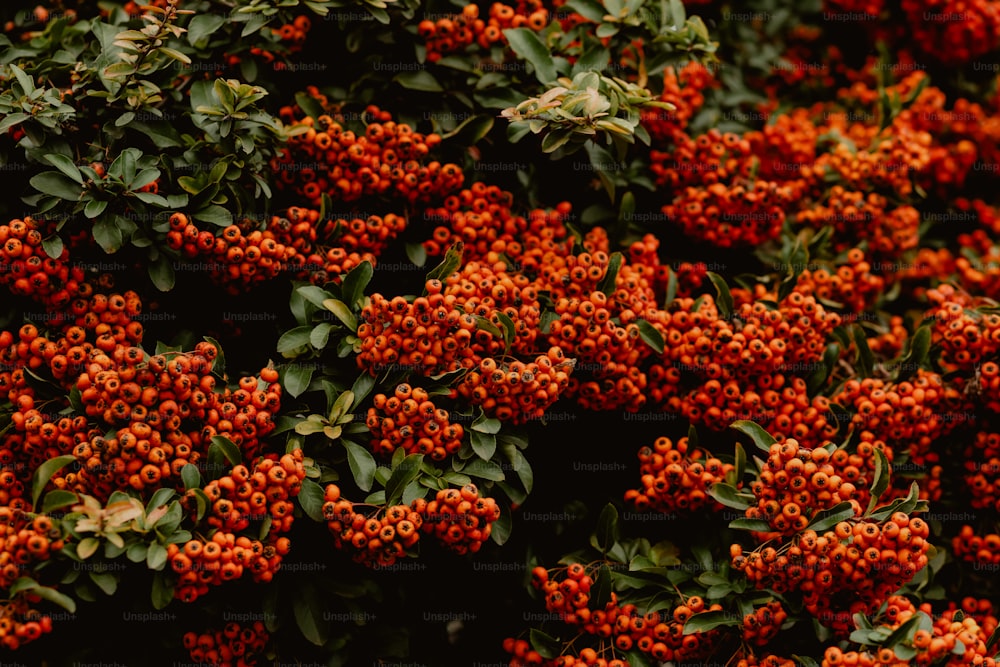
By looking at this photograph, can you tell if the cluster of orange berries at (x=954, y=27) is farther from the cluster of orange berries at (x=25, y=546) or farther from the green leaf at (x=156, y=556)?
the cluster of orange berries at (x=25, y=546)

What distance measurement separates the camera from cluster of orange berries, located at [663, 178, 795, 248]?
524 centimetres

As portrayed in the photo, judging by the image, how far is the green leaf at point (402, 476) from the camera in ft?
13.1

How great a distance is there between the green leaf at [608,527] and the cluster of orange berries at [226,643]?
1.75 meters

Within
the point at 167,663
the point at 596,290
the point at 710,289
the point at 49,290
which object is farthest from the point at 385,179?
the point at 167,663

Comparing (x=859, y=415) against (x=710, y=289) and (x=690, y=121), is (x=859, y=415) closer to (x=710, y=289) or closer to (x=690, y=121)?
(x=710, y=289)

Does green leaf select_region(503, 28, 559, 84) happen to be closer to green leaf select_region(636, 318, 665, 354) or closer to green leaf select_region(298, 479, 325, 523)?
green leaf select_region(636, 318, 665, 354)

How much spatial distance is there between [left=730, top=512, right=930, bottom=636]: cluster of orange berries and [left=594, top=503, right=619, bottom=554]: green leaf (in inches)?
28.6

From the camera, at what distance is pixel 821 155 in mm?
6398

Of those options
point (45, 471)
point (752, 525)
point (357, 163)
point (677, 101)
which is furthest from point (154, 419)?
point (677, 101)

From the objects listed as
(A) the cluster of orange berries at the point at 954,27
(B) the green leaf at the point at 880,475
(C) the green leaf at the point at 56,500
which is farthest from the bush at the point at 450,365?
(A) the cluster of orange berries at the point at 954,27

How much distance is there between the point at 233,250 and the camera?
168 inches

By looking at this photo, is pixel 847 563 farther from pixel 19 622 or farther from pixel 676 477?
pixel 19 622

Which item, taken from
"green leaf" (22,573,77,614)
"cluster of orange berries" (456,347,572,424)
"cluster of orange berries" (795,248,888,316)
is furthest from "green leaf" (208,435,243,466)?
"cluster of orange berries" (795,248,888,316)

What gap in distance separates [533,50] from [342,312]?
72.5 inches
